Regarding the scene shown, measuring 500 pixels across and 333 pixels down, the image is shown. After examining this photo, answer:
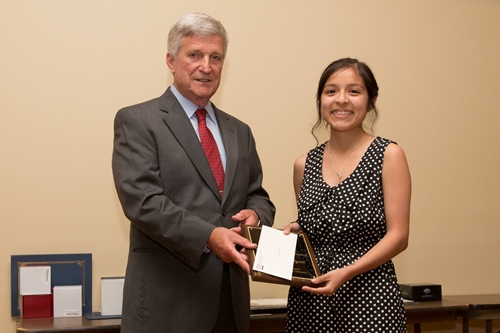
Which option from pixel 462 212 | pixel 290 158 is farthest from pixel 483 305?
pixel 290 158

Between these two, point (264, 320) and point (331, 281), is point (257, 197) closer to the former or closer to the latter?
point (331, 281)

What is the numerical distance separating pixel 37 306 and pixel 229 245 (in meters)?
1.70

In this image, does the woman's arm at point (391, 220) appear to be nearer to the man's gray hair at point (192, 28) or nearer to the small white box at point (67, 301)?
the man's gray hair at point (192, 28)

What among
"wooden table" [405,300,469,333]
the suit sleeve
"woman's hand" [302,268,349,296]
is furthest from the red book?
"wooden table" [405,300,469,333]

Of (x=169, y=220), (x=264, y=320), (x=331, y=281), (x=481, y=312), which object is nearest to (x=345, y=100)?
(x=331, y=281)

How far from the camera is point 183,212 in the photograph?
7.94 feet

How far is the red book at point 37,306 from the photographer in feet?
11.8

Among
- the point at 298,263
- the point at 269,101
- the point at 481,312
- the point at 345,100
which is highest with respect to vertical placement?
the point at 269,101

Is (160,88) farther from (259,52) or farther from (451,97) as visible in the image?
(451,97)

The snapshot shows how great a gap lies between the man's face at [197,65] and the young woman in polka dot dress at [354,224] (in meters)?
0.46

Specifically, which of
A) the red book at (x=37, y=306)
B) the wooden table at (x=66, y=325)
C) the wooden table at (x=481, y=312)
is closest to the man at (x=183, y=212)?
the wooden table at (x=66, y=325)

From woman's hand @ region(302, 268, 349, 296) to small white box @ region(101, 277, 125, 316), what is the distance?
1.62 meters

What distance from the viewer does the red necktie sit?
261 cm

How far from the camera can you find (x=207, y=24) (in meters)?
2.66
